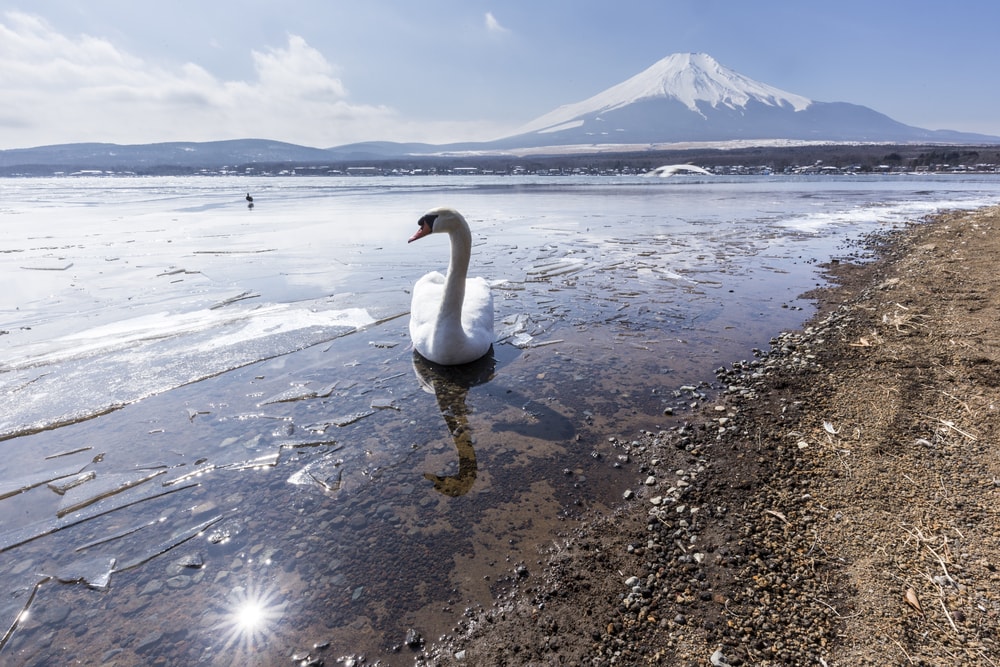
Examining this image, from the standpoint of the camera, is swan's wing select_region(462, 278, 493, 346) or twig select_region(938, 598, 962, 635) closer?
twig select_region(938, 598, 962, 635)

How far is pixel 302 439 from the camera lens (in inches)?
197

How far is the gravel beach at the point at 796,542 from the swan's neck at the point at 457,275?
9.81 ft

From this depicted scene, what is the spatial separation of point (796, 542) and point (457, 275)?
4646mm

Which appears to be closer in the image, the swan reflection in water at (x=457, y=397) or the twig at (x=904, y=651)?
the twig at (x=904, y=651)

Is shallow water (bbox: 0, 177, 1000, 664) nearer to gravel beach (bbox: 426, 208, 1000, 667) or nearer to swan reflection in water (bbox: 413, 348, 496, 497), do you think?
swan reflection in water (bbox: 413, 348, 496, 497)

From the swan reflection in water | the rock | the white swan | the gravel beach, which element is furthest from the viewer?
the white swan

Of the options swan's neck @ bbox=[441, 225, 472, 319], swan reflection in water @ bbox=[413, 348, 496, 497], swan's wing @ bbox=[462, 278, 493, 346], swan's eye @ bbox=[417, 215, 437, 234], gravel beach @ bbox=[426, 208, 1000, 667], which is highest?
swan's eye @ bbox=[417, 215, 437, 234]

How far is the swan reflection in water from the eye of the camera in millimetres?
4375

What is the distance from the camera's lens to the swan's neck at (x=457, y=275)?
253 inches

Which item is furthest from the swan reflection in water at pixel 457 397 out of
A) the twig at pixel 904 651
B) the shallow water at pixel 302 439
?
the twig at pixel 904 651

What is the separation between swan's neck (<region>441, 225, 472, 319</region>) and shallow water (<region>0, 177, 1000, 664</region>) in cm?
93

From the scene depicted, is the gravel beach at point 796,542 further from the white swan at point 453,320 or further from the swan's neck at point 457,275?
the swan's neck at point 457,275

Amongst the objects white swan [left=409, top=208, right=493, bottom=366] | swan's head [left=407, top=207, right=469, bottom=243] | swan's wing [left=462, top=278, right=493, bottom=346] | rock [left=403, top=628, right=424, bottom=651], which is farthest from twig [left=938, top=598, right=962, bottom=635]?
swan's head [left=407, top=207, right=469, bottom=243]

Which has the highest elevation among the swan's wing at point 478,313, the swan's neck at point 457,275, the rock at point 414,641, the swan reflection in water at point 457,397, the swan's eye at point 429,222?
the swan's eye at point 429,222
